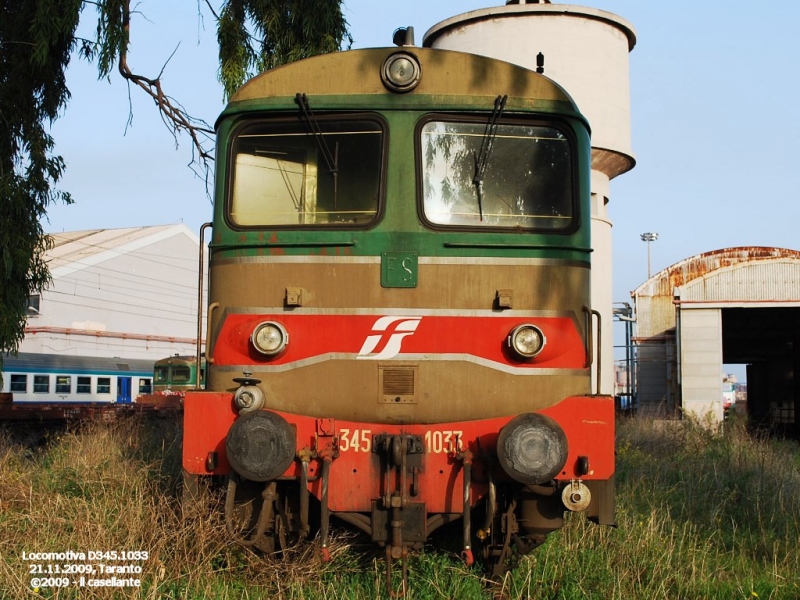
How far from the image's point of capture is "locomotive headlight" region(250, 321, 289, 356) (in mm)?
5414

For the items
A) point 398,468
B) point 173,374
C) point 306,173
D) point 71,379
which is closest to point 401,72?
point 306,173

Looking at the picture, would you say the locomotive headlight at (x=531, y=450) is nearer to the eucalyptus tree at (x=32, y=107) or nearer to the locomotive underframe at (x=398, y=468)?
the locomotive underframe at (x=398, y=468)

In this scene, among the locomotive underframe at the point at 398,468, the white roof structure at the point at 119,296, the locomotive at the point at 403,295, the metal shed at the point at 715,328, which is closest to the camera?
the locomotive underframe at the point at 398,468

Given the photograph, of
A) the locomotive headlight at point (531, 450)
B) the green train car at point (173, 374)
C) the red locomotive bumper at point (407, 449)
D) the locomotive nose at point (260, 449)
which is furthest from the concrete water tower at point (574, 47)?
the green train car at point (173, 374)

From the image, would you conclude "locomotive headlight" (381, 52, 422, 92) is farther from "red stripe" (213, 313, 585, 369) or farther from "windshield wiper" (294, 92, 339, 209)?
"red stripe" (213, 313, 585, 369)

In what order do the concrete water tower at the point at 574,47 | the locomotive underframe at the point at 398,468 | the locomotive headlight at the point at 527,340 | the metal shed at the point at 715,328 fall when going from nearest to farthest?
the locomotive underframe at the point at 398,468 < the locomotive headlight at the point at 527,340 < the concrete water tower at the point at 574,47 < the metal shed at the point at 715,328

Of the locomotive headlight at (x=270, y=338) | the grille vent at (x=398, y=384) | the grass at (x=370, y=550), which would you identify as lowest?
the grass at (x=370, y=550)

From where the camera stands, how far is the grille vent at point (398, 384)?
5383mm

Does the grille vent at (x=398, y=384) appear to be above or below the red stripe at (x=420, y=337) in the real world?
below

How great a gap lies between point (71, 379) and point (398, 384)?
76.0 ft

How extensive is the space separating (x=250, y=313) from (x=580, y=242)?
2058 mm

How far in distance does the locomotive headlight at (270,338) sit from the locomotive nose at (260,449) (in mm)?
564

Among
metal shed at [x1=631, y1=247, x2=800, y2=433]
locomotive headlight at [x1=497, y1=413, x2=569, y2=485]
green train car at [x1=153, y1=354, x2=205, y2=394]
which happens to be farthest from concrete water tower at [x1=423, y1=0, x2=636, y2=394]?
green train car at [x1=153, y1=354, x2=205, y2=394]

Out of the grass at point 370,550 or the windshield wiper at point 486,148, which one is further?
the windshield wiper at point 486,148
